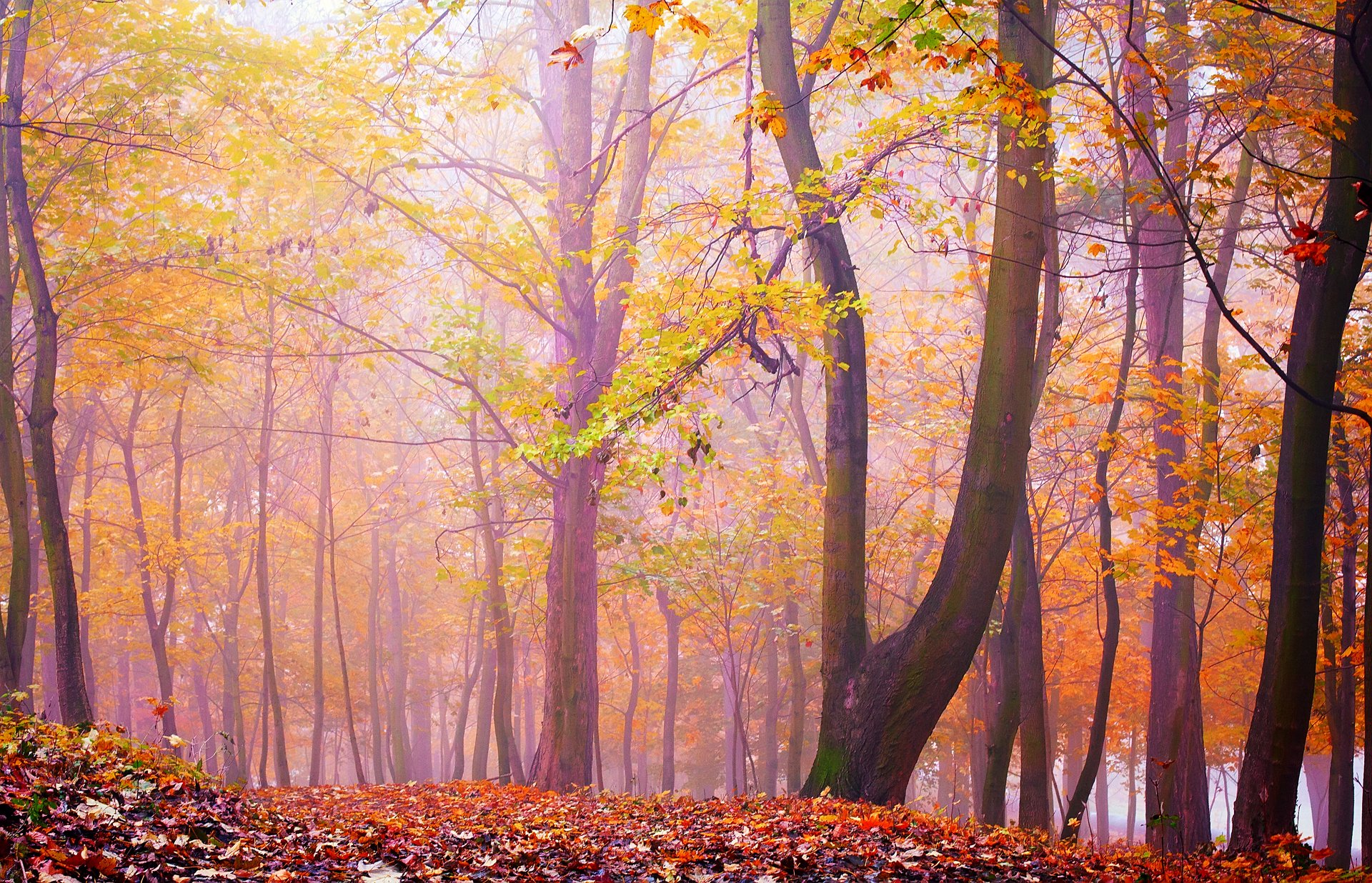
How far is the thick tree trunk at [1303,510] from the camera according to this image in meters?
5.50

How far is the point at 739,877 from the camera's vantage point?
3750 mm

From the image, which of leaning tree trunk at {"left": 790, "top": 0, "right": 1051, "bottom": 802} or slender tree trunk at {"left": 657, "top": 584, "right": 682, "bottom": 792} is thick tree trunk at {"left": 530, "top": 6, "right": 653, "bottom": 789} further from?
slender tree trunk at {"left": 657, "top": 584, "right": 682, "bottom": 792}

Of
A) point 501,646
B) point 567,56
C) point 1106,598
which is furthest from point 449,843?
point 501,646

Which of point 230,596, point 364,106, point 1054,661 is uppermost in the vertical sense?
point 364,106

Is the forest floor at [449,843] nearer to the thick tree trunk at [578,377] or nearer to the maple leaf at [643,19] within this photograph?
the maple leaf at [643,19]

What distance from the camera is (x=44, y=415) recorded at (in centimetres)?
866

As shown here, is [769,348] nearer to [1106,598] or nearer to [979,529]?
[1106,598]

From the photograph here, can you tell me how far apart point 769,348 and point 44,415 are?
11.0 metres

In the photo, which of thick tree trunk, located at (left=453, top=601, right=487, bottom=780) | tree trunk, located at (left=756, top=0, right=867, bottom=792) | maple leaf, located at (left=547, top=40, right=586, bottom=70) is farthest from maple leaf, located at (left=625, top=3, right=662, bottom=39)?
thick tree trunk, located at (left=453, top=601, right=487, bottom=780)

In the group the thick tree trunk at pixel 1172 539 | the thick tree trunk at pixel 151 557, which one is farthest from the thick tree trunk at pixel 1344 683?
the thick tree trunk at pixel 151 557

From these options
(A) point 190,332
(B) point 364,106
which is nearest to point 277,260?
(A) point 190,332

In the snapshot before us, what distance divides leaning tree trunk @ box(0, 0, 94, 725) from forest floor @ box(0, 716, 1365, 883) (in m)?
3.04

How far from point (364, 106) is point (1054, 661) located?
1555 cm

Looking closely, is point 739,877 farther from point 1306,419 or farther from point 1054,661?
point 1054,661
